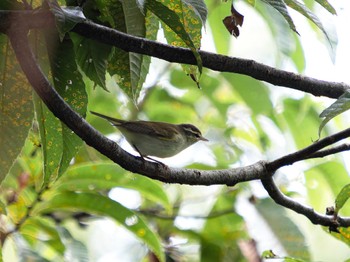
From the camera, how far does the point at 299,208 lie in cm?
254

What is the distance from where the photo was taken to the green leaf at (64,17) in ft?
5.55

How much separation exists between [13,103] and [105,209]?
51.8 inches

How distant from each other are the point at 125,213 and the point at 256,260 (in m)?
0.70

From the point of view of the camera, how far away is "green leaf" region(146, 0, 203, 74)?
188cm

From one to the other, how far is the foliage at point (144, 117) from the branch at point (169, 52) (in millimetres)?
48

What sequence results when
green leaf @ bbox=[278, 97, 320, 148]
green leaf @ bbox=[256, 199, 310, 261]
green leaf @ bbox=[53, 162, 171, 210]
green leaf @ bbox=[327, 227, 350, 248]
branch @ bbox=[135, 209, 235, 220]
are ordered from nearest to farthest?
green leaf @ bbox=[327, 227, 350, 248] → green leaf @ bbox=[53, 162, 171, 210] → green leaf @ bbox=[256, 199, 310, 261] → green leaf @ bbox=[278, 97, 320, 148] → branch @ bbox=[135, 209, 235, 220]

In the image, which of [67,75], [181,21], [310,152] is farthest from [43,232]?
[181,21]

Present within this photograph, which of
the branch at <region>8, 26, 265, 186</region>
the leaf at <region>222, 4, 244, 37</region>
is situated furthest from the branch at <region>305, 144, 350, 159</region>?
the leaf at <region>222, 4, 244, 37</region>

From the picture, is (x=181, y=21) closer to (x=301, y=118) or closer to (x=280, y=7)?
(x=280, y=7)

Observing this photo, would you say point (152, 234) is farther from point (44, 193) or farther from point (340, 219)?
point (340, 219)

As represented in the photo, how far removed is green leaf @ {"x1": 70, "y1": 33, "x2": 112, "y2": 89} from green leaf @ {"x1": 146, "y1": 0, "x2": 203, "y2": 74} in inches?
8.5

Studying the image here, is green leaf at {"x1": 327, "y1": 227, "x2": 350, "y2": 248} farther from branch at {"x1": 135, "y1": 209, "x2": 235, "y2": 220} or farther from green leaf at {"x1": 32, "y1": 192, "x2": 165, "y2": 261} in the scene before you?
branch at {"x1": 135, "y1": 209, "x2": 235, "y2": 220}

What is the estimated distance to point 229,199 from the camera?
4250 mm

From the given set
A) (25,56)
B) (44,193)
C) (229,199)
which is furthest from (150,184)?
(25,56)
